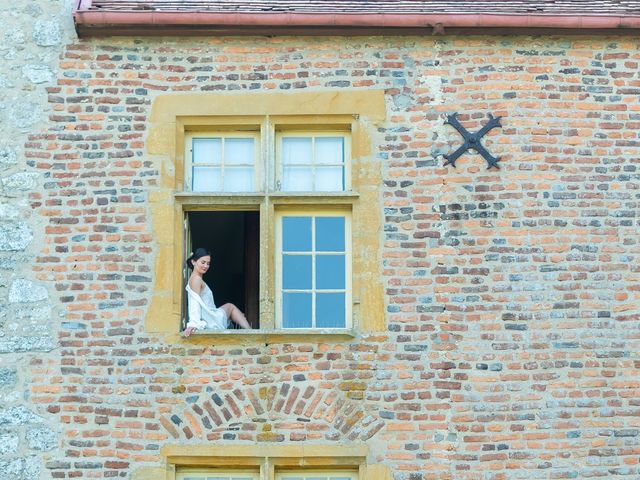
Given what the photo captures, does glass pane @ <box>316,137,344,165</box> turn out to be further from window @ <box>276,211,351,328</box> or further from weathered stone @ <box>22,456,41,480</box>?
weathered stone @ <box>22,456,41,480</box>

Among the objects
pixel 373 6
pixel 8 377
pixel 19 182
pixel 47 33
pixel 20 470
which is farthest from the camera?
pixel 47 33

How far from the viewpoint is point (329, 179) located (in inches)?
615

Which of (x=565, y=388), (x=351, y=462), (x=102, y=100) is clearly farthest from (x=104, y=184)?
(x=565, y=388)

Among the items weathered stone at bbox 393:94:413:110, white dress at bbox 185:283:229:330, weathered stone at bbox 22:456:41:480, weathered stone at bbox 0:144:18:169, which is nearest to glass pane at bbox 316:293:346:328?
white dress at bbox 185:283:229:330

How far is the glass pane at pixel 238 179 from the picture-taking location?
614 inches

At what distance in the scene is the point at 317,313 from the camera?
15219mm

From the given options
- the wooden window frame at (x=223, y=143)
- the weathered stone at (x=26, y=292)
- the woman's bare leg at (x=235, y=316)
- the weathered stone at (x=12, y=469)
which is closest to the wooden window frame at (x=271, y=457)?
the weathered stone at (x=12, y=469)

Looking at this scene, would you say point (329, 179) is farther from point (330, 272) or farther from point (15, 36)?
point (15, 36)

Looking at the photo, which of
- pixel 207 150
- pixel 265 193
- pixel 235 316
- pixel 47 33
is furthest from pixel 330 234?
pixel 47 33

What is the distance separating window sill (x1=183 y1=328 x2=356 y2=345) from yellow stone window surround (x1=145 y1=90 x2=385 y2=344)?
24mm

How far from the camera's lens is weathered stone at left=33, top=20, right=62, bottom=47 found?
15891 millimetres

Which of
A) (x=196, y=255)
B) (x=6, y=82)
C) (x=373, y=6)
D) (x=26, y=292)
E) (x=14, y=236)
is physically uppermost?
(x=373, y=6)

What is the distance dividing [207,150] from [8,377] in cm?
276

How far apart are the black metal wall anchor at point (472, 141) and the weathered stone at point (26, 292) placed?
3754mm
